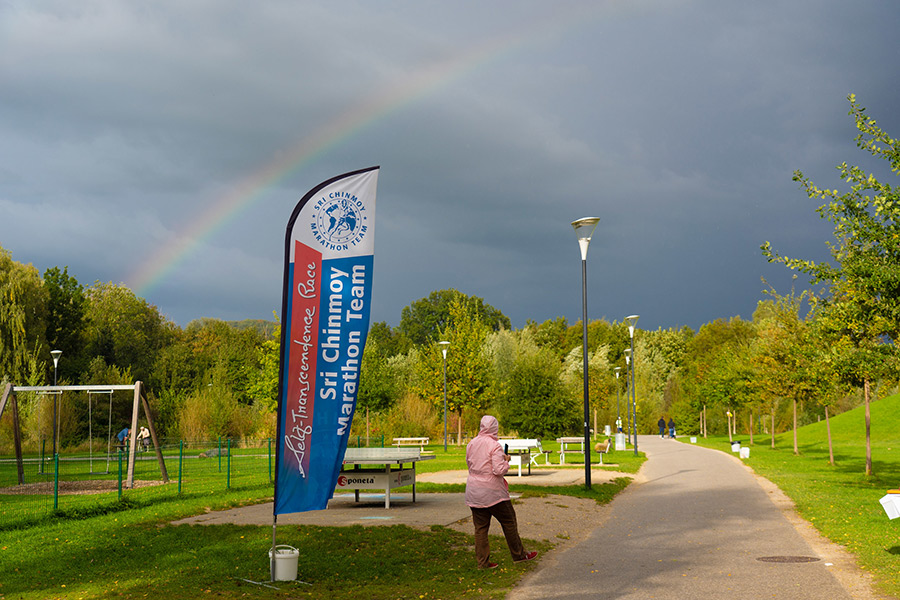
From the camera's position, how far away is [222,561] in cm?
925

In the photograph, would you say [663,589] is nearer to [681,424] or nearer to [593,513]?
[593,513]

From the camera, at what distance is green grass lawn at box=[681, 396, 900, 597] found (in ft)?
31.9

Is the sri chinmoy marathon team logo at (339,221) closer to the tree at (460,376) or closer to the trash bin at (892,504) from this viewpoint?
the trash bin at (892,504)

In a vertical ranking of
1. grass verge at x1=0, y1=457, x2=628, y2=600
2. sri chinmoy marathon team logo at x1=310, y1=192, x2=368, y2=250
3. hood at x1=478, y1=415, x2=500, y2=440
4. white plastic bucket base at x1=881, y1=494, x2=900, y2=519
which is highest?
sri chinmoy marathon team logo at x1=310, y1=192, x2=368, y2=250

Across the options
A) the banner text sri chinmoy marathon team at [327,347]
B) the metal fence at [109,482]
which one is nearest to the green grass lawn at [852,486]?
the banner text sri chinmoy marathon team at [327,347]

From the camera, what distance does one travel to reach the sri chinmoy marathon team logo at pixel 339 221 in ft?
28.3

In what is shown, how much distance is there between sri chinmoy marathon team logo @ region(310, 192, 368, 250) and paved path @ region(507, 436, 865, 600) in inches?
162

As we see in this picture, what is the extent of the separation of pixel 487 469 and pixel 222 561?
334 cm

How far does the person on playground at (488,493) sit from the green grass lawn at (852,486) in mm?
3810

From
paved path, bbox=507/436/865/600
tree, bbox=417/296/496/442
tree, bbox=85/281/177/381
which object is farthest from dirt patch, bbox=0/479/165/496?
tree, bbox=85/281/177/381

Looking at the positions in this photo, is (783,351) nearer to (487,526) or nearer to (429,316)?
(487,526)

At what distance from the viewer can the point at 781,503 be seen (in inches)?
617

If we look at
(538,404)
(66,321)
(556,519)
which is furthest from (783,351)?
(66,321)

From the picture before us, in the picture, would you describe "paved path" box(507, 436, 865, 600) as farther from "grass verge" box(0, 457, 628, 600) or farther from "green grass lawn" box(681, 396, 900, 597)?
"grass verge" box(0, 457, 628, 600)
